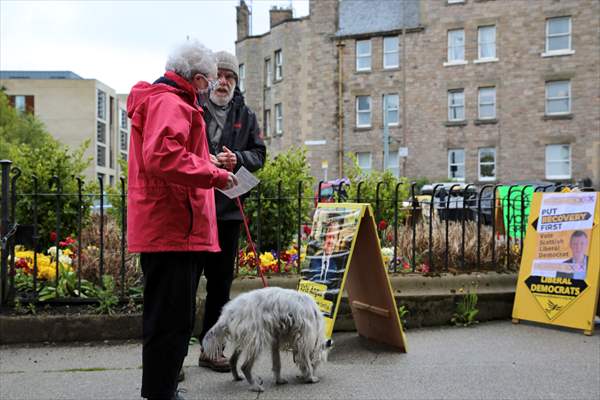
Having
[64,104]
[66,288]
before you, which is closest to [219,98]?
[66,288]

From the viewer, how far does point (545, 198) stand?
6.51 meters

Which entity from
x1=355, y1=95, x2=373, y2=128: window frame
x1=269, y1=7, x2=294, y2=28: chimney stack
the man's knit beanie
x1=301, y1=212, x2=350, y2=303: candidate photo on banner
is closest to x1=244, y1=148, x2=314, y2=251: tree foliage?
x1=301, y1=212, x2=350, y2=303: candidate photo on banner

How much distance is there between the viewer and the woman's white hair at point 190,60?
135 inches

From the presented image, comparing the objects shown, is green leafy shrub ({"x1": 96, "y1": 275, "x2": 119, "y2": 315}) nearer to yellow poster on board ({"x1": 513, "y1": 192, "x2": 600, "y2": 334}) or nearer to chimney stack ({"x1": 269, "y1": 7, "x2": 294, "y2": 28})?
yellow poster on board ({"x1": 513, "y1": 192, "x2": 600, "y2": 334})

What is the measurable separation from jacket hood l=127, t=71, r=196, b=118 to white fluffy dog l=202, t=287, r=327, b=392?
140cm

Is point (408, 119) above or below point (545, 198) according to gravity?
above

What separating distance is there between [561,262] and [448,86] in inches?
1220

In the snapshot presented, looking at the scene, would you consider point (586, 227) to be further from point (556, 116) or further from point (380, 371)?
point (556, 116)

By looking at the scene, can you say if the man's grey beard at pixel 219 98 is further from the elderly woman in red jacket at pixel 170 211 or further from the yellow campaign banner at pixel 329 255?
the yellow campaign banner at pixel 329 255

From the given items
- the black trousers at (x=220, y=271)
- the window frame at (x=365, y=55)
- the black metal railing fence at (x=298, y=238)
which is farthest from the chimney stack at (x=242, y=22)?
the black trousers at (x=220, y=271)

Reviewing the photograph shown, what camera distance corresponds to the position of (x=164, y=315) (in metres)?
3.33

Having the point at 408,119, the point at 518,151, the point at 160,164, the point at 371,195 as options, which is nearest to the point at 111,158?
the point at 408,119

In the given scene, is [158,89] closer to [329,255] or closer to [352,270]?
[329,255]

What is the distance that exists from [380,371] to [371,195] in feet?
13.3
